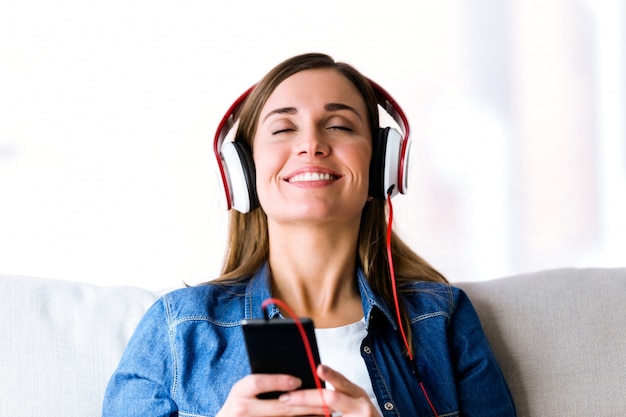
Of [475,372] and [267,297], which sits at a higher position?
[267,297]

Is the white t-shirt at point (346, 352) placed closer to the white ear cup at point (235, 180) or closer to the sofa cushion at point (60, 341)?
the white ear cup at point (235, 180)

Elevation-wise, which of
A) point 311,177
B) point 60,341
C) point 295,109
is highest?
point 295,109

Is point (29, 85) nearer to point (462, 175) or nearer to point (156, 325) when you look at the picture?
point (156, 325)

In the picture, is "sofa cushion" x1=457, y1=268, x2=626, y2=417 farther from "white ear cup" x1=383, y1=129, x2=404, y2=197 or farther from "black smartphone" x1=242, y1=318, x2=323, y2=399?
"black smartphone" x1=242, y1=318, x2=323, y2=399

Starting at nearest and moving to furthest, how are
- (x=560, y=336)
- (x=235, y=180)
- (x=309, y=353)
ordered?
(x=309, y=353) → (x=235, y=180) → (x=560, y=336)

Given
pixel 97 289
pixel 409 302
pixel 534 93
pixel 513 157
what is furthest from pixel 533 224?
pixel 97 289

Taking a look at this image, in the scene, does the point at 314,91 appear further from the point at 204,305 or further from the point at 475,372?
the point at 475,372

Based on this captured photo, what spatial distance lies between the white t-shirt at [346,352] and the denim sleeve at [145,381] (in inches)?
11.0

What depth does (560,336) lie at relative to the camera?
6.04 feet

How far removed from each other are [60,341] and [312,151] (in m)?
0.60

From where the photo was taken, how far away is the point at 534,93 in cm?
274

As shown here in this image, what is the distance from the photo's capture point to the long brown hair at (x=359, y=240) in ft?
6.03

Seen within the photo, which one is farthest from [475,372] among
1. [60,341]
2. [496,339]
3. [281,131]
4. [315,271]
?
[60,341]

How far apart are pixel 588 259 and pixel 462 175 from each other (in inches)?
19.9
